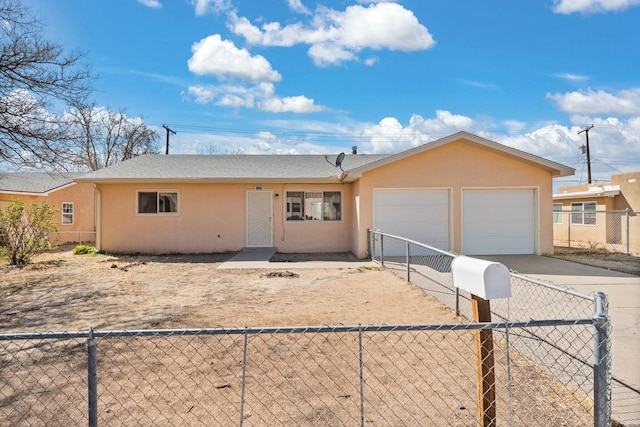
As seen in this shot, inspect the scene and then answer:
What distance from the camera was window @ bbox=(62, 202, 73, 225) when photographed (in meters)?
19.6

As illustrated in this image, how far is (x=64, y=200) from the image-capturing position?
1972 centimetres

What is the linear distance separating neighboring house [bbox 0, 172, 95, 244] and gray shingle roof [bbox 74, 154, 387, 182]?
5.00 m

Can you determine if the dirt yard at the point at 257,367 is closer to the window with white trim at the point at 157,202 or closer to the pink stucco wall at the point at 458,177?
the pink stucco wall at the point at 458,177

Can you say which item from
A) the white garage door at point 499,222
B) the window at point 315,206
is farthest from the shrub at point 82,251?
the white garage door at point 499,222

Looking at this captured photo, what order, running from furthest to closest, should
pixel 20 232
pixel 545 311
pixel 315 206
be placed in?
pixel 315 206 < pixel 20 232 < pixel 545 311

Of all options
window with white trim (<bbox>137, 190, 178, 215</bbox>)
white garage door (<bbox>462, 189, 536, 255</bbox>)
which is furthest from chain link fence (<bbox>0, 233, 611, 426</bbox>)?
window with white trim (<bbox>137, 190, 178, 215</bbox>)

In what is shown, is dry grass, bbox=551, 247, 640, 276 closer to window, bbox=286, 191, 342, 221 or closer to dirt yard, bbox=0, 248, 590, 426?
dirt yard, bbox=0, 248, 590, 426

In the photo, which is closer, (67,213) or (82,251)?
(82,251)

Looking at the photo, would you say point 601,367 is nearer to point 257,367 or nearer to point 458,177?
point 257,367

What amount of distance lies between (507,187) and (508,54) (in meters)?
4.18

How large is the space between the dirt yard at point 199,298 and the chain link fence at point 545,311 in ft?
1.88

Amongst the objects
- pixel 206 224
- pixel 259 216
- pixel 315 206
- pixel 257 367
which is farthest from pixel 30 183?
Answer: pixel 257 367

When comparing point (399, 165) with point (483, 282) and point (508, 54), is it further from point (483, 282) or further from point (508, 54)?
point (483, 282)

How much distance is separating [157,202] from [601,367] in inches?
573
